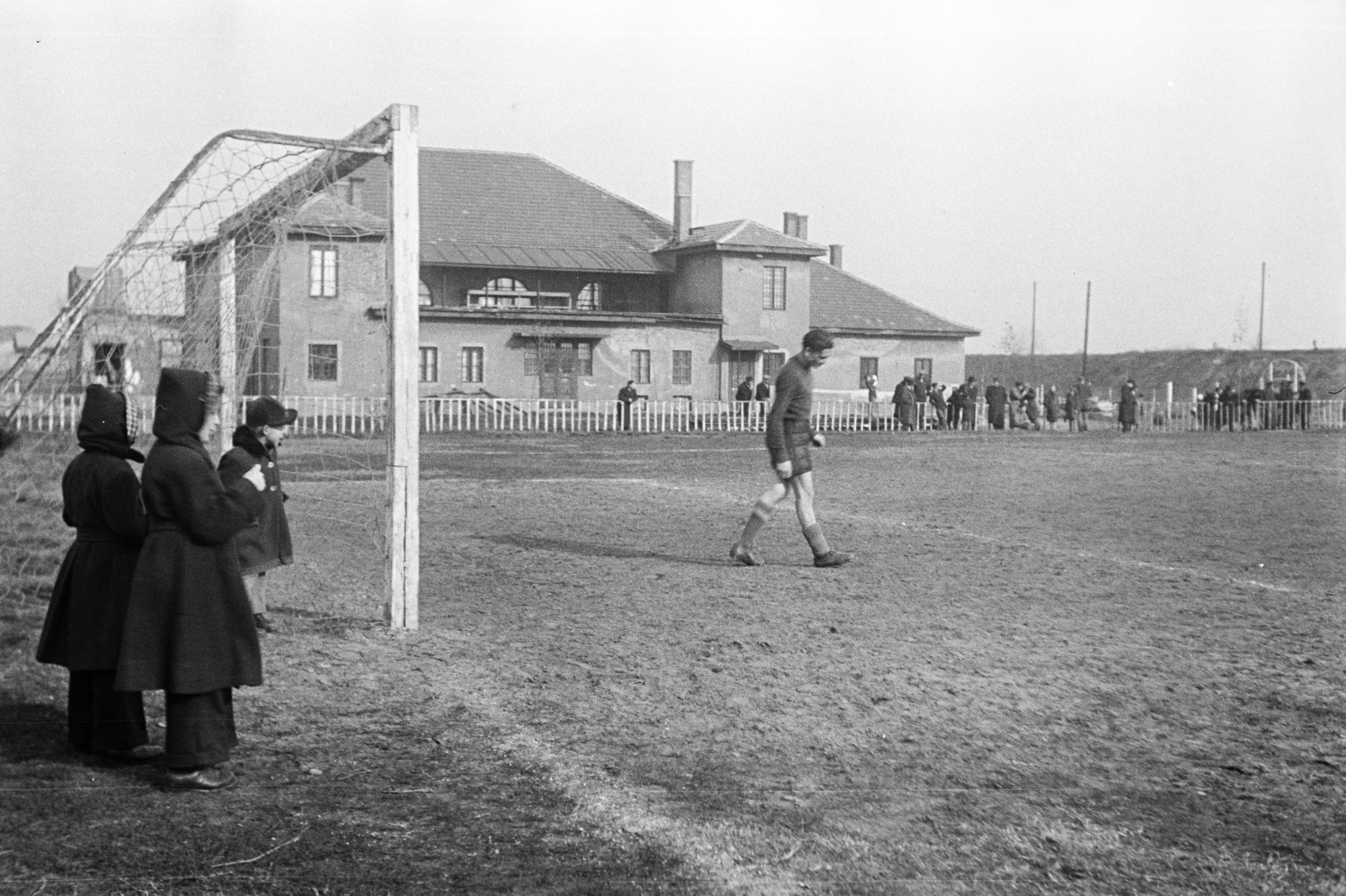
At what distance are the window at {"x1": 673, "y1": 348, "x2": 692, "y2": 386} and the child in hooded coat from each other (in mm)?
48399

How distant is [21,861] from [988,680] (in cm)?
447

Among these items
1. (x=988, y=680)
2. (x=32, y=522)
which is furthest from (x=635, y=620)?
(x=32, y=522)

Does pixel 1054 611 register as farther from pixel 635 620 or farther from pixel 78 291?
pixel 78 291

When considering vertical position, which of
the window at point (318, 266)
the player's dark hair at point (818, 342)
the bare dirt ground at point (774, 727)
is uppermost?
the window at point (318, 266)

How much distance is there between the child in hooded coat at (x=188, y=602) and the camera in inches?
205

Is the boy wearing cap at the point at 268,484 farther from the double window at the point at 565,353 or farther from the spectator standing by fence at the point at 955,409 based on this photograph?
the double window at the point at 565,353

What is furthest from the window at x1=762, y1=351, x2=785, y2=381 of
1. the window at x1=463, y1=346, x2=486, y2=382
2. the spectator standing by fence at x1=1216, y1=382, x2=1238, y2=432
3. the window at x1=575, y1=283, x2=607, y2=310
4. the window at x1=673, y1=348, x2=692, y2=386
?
the spectator standing by fence at x1=1216, y1=382, x2=1238, y2=432

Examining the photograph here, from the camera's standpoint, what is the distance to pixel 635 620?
28.7 feet

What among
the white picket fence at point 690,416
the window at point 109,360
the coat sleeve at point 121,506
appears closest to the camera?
the coat sleeve at point 121,506

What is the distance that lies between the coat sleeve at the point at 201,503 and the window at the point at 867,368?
179 feet

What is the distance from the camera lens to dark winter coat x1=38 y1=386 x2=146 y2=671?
568 centimetres

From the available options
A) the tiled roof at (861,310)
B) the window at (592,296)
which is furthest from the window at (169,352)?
the tiled roof at (861,310)

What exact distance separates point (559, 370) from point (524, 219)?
25.3 ft

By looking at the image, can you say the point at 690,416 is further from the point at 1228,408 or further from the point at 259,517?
the point at 259,517
